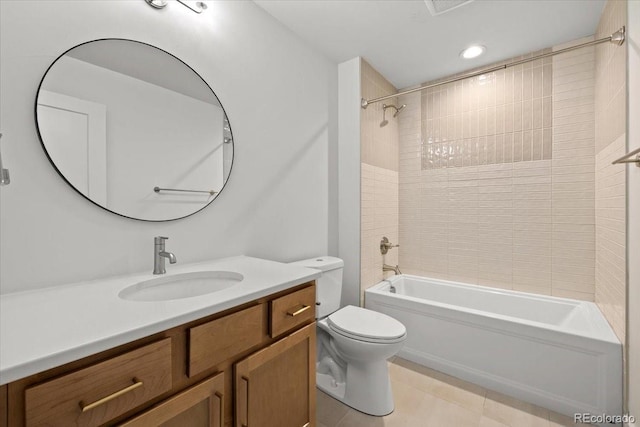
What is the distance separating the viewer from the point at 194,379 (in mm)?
844

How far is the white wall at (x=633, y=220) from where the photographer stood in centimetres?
130

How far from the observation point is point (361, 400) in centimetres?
167

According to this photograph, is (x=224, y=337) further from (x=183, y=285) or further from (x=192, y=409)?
(x=183, y=285)

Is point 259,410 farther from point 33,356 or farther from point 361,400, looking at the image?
point 361,400

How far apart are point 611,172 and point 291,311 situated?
200 centimetres

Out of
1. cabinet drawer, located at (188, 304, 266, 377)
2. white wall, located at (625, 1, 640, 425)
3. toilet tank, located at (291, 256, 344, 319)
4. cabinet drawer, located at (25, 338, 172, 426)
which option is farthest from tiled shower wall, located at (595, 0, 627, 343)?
cabinet drawer, located at (25, 338, 172, 426)

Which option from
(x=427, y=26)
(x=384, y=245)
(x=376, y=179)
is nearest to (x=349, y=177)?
(x=376, y=179)

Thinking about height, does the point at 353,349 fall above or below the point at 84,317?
below

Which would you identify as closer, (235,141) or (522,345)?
(235,141)

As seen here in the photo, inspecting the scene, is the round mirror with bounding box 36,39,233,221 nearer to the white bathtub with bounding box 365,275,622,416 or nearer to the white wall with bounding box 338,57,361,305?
the white wall with bounding box 338,57,361,305

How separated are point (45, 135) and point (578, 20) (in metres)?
2.95

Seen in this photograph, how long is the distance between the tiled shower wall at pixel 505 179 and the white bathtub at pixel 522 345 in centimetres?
19

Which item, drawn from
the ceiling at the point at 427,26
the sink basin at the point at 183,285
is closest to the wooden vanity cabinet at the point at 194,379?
the sink basin at the point at 183,285

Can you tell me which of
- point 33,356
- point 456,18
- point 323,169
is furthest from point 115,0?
point 456,18
